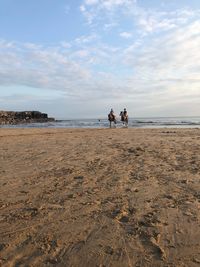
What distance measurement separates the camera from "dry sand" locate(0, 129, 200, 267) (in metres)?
4.39

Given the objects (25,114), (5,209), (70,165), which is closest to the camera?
(5,209)

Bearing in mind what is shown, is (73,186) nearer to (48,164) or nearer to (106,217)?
(106,217)

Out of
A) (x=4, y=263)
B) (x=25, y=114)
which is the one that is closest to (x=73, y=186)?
(x=4, y=263)

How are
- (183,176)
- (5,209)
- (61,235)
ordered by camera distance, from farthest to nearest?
(183,176) < (5,209) < (61,235)

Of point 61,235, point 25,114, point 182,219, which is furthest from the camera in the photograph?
point 25,114

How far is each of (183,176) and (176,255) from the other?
400 centimetres

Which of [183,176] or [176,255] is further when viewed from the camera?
[183,176]

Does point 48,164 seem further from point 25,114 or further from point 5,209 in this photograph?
point 25,114

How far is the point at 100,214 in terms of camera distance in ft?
18.8

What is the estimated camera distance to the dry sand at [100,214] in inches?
173

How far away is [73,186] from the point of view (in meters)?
7.46

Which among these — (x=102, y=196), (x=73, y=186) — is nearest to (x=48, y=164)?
(x=73, y=186)

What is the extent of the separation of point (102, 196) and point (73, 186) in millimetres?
994

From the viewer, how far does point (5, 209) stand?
6.06 meters
